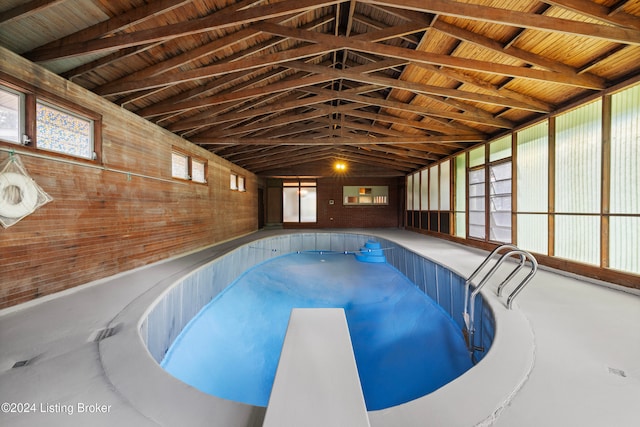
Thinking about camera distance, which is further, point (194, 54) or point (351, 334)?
point (351, 334)

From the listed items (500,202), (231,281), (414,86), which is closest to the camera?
(414,86)

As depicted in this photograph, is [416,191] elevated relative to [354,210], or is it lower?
elevated

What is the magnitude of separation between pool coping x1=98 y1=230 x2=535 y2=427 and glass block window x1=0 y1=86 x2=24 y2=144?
7.69 feet

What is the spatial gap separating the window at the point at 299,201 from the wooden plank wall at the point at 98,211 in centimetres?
670

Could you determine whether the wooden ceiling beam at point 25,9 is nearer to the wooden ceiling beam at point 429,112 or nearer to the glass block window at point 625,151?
the wooden ceiling beam at point 429,112

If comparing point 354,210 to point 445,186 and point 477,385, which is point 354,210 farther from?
point 477,385

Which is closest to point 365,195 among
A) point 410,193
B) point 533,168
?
point 410,193

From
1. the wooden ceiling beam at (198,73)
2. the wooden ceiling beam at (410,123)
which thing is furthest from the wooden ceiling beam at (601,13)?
the wooden ceiling beam at (410,123)

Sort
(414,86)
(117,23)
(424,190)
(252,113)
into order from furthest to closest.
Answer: (424,190) < (252,113) < (414,86) < (117,23)

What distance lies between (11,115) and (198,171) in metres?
3.89

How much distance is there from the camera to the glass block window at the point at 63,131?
2764 millimetres

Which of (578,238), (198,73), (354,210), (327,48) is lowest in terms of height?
(578,238)

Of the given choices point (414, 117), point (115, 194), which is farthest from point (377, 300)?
point (115, 194)

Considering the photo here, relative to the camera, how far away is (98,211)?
11.2ft
